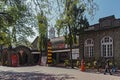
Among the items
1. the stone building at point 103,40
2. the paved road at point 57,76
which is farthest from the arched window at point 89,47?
the paved road at point 57,76

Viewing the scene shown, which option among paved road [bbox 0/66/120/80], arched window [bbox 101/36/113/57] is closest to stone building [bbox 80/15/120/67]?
arched window [bbox 101/36/113/57]

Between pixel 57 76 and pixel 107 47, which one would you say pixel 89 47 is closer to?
pixel 107 47

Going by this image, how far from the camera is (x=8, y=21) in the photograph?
20125 millimetres

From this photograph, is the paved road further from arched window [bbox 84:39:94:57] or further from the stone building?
arched window [bbox 84:39:94:57]

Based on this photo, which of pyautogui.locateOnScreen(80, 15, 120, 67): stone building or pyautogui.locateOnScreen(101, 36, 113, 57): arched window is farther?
pyautogui.locateOnScreen(101, 36, 113, 57): arched window

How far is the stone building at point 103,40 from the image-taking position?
3238 centimetres

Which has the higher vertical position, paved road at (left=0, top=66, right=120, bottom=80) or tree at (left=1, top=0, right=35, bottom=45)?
tree at (left=1, top=0, right=35, bottom=45)

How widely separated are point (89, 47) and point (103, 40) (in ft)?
9.31

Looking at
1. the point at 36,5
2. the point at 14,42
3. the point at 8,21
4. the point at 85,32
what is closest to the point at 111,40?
the point at 85,32

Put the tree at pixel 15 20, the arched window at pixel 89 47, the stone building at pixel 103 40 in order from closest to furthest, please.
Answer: the tree at pixel 15 20, the stone building at pixel 103 40, the arched window at pixel 89 47

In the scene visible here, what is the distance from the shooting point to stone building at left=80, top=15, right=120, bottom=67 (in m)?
32.4

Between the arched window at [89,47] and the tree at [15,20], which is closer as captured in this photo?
the tree at [15,20]

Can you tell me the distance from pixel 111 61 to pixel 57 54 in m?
19.2

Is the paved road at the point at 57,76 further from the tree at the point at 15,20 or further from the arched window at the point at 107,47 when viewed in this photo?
the arched window at the point at 107,47
